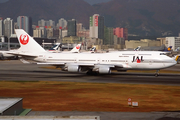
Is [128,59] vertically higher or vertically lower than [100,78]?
higher

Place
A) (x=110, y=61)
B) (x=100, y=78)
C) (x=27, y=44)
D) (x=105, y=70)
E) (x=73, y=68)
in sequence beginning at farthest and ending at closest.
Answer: (x=27, y=44)
(x=110, y=61)
(x=73, y=68)
(x=105, y=70)
(x=100, y=78)

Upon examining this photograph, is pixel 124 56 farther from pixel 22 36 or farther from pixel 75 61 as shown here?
pixel 22 36

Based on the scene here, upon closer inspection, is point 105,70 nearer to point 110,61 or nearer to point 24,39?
point 110,61

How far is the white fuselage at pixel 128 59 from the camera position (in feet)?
179

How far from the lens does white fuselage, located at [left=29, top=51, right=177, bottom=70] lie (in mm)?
54688

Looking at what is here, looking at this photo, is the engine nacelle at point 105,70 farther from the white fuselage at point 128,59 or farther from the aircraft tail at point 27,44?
the aircraft tail at point 27,44

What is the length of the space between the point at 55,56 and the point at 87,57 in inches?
256

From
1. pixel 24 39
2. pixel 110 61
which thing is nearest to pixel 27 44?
pixel 24 39

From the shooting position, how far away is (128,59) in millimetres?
55188

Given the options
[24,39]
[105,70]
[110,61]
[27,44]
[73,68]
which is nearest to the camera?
[105,70]

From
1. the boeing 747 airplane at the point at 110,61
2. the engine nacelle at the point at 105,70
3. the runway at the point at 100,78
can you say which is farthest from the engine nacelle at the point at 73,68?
the engine nacelle at the point at 105,70

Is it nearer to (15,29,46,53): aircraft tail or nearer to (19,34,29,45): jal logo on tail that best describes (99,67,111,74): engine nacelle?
(15,29,46,53): aircraft tail

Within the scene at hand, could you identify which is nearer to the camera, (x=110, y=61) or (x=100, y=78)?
(x=100, y=78)

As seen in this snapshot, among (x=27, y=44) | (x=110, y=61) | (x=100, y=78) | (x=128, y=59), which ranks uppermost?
(x=27, y=44)
